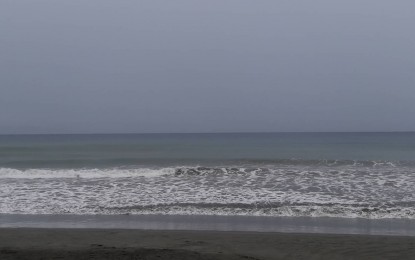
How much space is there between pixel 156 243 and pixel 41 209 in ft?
16.3

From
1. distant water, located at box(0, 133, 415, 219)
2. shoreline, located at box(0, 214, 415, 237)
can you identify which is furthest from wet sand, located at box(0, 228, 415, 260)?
distant water, located at box(0, 133, 415, 219)

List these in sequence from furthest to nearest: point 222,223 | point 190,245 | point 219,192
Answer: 1. point 219,192
2. point 222,223
3. point 190,245

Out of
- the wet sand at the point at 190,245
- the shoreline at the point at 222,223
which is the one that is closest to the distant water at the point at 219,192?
the shoreline at the point at 222,223

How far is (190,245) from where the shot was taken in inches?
291

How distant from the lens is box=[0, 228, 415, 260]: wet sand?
21.6 ft

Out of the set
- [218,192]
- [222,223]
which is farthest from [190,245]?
[218,192]

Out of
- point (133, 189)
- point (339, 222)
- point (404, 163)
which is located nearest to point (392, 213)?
point (339, 222)

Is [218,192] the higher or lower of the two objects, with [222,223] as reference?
higher

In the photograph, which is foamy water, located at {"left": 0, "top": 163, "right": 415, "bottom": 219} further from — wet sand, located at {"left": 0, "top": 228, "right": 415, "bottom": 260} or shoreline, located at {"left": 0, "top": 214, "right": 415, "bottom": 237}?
wet sand, located at {"left": 0, "top": 228, "right": 415, "bottom": 260}

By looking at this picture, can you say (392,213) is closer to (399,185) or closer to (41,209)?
(399,185)

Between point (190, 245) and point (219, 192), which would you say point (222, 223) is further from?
point (219, 192)

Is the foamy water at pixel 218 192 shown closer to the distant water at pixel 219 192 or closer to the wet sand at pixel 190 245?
the distant water at pixel 219 192

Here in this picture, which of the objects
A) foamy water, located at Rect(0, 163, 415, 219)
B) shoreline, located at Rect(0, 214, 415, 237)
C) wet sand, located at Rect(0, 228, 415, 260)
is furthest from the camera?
foamy water, located at Rect(0, 163, 415, 219)

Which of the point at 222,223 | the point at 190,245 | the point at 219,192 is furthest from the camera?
the point at 219,192
